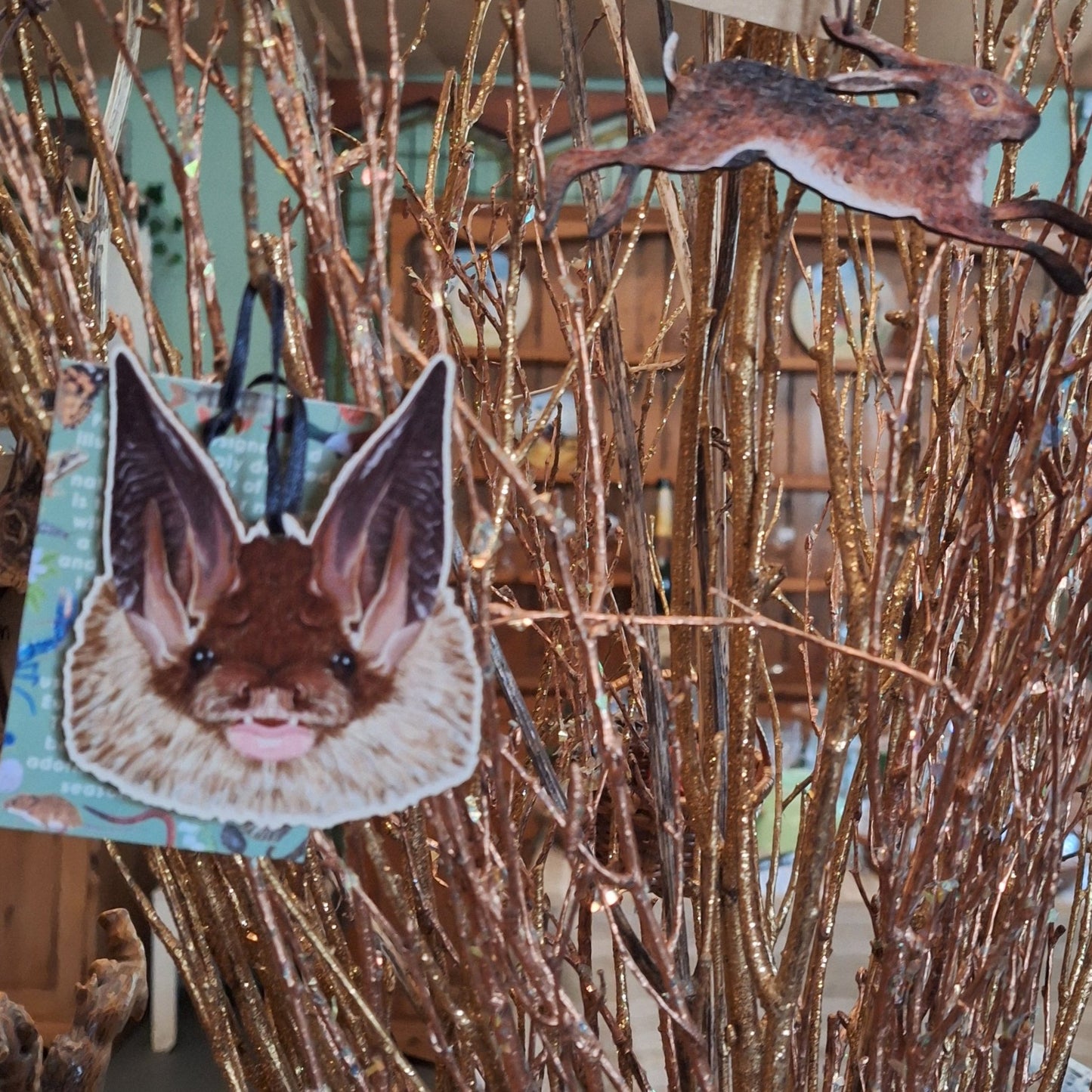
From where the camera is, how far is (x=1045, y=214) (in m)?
0.38

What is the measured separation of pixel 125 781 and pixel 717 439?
298 mm

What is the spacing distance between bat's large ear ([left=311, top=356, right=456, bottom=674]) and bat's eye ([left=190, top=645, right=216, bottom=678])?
0.14ft

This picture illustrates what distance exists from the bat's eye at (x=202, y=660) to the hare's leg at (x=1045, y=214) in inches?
12.4

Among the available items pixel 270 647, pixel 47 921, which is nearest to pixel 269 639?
pixel 270 647

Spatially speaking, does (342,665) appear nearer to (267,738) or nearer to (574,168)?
(267,738)

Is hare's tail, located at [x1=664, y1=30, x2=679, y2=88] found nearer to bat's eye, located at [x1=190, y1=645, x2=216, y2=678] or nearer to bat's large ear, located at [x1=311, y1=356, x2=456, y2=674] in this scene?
bat's large ear, located at [x1=311, y1=356, x2=456, y2=674]

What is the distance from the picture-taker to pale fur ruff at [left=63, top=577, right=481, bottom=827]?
35cm

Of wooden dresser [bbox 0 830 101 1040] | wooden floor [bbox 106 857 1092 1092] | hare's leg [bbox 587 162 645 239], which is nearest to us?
hare's leg [bbox 587 162 645 239]

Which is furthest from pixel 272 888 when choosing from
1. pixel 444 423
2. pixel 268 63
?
pixel 268 63

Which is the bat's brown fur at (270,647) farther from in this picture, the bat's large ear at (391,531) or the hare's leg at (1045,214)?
the hare's leg at (1045,214)

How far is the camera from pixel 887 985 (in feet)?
1.44

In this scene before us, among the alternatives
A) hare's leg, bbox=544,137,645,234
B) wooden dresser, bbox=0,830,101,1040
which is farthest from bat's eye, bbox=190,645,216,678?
wooden dresser, bbox=0,830,101,1040

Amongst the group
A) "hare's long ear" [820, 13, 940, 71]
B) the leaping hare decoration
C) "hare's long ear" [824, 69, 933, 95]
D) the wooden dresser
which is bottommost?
the wooden dresser

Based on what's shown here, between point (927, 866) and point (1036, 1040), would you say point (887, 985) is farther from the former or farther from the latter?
point (1036, 1040)
